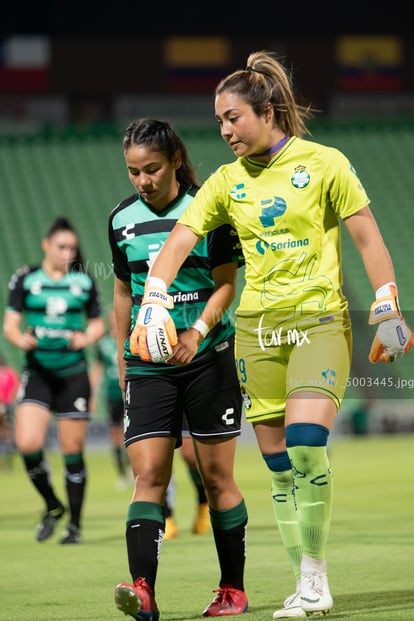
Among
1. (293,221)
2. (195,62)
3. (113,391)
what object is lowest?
(113,391)

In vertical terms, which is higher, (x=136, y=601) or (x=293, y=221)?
(x=293, y=221)

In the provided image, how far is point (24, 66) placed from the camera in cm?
2756

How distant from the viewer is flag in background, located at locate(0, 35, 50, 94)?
27.5 metres

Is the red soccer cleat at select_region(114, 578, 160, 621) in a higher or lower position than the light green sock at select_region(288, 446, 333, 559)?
lower

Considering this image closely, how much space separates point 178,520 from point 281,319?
5351mm

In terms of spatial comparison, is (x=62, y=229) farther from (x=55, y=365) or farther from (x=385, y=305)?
(x=385, y=305)

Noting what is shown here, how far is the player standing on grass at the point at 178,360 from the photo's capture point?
15.9 ft

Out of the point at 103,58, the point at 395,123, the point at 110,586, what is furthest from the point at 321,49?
the point at 110,586

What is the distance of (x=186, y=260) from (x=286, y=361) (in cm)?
68

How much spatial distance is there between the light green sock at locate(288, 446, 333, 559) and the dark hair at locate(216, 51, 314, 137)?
131 cm

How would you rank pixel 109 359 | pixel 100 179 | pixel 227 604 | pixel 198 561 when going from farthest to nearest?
pixel 100 179 → pixel 109 359 → pixel 198 561 → pixel 227 604

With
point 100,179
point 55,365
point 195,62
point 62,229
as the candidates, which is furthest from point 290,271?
point 195,62

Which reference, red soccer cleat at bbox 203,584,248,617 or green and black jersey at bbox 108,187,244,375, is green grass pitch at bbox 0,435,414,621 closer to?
red soccer cleat at bbox 203,584,248,617

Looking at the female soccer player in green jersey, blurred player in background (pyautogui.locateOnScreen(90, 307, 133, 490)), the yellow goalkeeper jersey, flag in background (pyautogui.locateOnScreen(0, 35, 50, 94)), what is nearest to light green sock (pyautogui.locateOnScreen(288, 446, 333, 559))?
the female soccer player in green jersey
